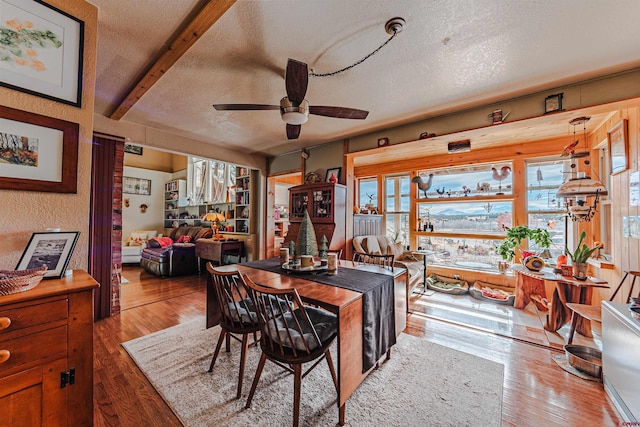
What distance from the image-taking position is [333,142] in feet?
14.0

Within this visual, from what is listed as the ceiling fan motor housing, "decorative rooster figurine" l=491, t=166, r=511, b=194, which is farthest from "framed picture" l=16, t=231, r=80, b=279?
"decorative rooster figurine" l=491, t=166, r=511, b=194

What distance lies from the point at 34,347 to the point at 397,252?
451cm

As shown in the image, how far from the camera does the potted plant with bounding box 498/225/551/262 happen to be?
3.70 meters

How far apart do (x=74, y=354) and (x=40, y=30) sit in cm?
169

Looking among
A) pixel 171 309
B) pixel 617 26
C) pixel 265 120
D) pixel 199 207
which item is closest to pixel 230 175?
pixel 199 207

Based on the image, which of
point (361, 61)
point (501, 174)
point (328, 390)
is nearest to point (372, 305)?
point (328, 390)

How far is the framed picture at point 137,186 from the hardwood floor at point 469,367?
18.0 feet

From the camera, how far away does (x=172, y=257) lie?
5.30 metres

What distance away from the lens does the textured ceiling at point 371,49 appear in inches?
61.7

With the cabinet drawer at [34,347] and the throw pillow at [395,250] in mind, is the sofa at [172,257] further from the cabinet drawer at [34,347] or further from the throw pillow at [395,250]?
the cabinet drawer at [34,347]

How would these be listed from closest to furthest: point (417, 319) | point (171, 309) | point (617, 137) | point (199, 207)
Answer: point (617, 137) < point (417, 319) < point (171, 309) < point (199, 207)

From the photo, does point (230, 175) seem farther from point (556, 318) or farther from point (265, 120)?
point (556, 318)

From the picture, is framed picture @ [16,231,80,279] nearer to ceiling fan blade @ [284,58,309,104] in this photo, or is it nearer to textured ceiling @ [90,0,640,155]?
textured ceiling @ [90,0,640,155]

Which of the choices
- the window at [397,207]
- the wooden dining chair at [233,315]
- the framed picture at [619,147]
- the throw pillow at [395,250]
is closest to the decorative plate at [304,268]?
the wooden dining chair at [233,315]
